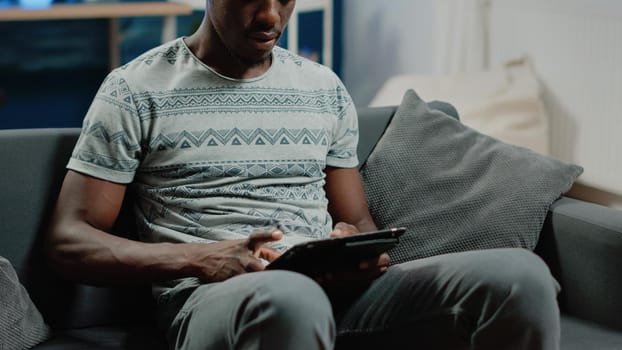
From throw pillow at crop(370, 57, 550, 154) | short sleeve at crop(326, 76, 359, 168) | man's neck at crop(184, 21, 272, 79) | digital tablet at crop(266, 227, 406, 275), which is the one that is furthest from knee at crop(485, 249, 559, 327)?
throw pillow at crop(370, 57, 550, 154)

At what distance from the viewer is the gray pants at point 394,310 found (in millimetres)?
1431

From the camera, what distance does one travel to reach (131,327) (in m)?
1.90

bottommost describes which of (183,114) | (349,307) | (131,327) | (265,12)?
(131,327)

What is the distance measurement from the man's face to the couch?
335mm

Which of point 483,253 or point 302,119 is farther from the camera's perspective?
point 302,119

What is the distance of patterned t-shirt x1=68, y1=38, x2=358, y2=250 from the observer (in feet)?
5.80

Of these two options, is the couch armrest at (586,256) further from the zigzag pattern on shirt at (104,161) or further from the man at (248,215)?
the zigzag pattern on shirt at (104,161)

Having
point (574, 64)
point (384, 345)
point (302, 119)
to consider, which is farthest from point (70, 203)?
point (574, 64)

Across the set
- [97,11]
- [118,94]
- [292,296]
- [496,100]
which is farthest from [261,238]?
[97,11]

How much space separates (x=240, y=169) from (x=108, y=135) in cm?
24

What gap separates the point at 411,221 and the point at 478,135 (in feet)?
0.91

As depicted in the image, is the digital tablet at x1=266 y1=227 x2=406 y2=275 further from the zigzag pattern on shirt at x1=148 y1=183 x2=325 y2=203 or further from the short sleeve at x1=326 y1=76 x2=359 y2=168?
the short sleeve at x1=326 y1=76 x2=359 y2=168

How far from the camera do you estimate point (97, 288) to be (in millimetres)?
1897

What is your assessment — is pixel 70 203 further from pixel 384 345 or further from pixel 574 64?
pixel 574 64
